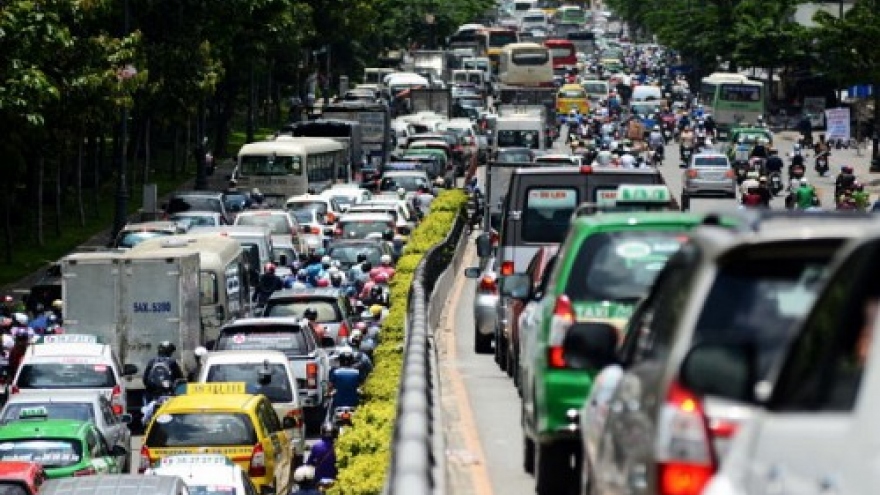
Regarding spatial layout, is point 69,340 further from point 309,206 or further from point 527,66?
point 527,66

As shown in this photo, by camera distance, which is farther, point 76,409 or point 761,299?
point 76,409

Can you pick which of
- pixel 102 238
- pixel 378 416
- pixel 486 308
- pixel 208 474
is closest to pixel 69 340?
pixel 486 308

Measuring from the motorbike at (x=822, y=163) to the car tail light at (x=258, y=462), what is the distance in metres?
58.1

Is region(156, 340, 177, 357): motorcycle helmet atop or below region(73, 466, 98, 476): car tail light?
below

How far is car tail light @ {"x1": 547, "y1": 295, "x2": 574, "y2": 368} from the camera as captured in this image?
14.2 m

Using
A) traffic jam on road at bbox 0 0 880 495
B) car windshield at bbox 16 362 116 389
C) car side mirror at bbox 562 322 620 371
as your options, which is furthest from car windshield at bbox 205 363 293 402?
car side mirror at bbox 562 322 620 371

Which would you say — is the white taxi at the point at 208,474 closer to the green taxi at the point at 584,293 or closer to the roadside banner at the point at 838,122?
the green taxi at the point at 584,293

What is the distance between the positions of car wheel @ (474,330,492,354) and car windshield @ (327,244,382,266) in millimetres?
13404

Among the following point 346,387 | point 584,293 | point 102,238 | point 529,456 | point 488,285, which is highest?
point 584,293

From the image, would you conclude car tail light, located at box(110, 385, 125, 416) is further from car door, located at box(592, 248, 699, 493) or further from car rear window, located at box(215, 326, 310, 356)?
car door, located at box(592, 248, 699, 493)

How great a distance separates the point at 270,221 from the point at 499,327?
20958mm

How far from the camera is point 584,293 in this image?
14.5m

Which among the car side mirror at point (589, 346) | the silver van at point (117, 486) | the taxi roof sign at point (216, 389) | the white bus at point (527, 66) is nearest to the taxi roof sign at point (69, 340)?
the taxi roof sign at point (216, 389)

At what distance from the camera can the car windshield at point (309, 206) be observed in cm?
5390
